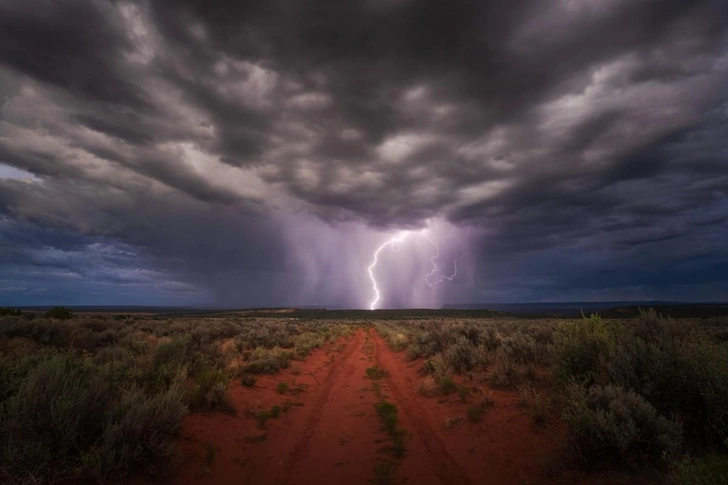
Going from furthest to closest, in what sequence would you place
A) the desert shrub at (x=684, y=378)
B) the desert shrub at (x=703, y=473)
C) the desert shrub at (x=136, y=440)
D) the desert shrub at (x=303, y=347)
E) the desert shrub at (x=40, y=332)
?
1. the desert shrub at (x=303, y=347)
2. the desert shrub at (x=40, y=332)
3. the desert shrub at (x=684, y=378)
4. the desert shrub at (x=136, y=440)
5. the desert shrub at (x=703, y=473)

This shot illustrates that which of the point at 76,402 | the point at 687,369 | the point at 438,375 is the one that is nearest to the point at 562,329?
the point at 687,369

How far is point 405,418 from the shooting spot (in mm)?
9516

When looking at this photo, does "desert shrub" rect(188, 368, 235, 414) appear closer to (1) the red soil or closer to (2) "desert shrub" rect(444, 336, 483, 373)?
(1) the red soil

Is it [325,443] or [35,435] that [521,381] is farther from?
[35,435]

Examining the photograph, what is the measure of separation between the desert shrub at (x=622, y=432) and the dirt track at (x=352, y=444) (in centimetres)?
88

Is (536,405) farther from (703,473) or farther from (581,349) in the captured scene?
(703,473)

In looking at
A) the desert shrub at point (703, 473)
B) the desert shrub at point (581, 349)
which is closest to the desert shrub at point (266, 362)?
the desert shrub at point (581, 349)

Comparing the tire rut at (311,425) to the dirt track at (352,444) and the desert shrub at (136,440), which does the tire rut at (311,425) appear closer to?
the dirt track at (352,444)

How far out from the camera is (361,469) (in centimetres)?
673

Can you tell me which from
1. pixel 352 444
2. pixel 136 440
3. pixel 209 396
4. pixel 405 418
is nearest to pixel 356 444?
pixel 352 444

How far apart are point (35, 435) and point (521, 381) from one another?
10.8 metres

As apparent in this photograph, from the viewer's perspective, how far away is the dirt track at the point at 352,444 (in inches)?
249

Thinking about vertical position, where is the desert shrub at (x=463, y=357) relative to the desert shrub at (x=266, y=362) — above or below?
above

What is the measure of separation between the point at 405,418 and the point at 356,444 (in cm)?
204
